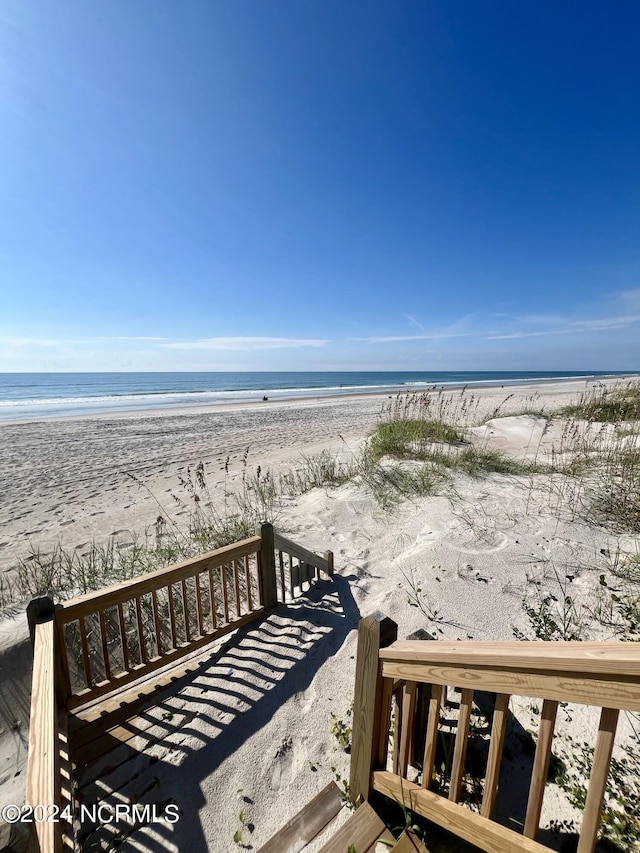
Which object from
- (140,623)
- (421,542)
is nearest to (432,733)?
(140,623)

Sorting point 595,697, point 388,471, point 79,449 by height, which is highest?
point 595,697

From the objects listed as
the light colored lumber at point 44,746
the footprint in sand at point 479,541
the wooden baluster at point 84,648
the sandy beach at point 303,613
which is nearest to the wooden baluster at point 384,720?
the sandy beach at point 303,613

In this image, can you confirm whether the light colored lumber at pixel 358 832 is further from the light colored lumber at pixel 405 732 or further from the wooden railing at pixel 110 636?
the wooden railing at pixel 110 636

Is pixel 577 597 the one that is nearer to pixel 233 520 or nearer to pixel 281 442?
pixel 233 520

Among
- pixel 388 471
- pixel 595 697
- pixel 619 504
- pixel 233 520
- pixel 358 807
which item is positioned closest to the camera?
pixel 595 697

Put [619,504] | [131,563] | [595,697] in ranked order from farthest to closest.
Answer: [619,504] → [131,563] → [595,697]

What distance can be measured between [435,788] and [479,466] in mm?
5797

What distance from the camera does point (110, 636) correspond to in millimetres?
3637

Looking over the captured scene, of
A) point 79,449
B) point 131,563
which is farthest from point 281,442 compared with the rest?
point 131,563

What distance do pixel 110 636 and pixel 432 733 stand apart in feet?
11.0

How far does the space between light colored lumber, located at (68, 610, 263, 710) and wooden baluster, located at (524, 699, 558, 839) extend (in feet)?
8.90

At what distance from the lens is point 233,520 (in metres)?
5.52

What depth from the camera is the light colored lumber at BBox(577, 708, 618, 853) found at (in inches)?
39.9

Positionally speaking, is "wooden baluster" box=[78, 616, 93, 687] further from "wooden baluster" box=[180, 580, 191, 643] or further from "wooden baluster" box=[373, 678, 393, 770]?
"wooden baluster" box=[373, 678, 393, 770]
